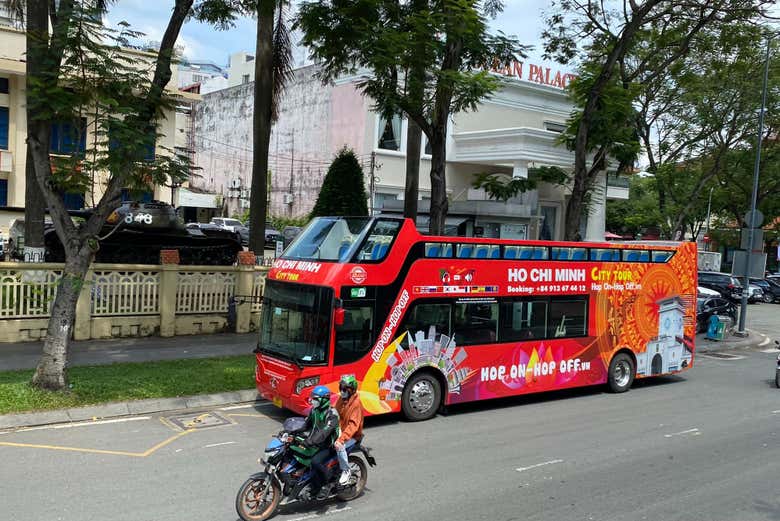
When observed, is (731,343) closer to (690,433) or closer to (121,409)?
(690,433)

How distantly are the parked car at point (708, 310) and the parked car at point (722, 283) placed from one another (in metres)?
9.97

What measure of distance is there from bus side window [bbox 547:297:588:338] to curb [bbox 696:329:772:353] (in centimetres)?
1010

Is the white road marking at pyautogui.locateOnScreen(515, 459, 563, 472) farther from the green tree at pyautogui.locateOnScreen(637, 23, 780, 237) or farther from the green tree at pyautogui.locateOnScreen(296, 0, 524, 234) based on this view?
the green tree at pyautogui.locateOnScreen(637, 23, 780, 237)

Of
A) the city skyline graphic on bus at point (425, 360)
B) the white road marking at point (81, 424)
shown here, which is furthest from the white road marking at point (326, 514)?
the white road marking at point (81, 424)

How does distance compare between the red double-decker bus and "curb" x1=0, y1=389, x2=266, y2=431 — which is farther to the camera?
the red double-decker bus

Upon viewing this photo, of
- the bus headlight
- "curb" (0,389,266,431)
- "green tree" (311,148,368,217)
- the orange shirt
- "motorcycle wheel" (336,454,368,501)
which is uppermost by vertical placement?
"green tree" (311,148,368,217)

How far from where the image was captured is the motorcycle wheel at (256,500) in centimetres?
642

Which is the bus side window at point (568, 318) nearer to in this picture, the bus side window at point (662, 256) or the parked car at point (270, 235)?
the bus side window at point (662, 256)

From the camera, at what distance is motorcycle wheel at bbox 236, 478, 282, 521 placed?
21.1 feet

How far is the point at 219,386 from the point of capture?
1205 cm

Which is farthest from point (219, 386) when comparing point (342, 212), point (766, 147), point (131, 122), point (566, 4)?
point (766, 147)

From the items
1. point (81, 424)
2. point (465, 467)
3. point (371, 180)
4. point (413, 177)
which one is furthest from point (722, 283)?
point (81, 424)

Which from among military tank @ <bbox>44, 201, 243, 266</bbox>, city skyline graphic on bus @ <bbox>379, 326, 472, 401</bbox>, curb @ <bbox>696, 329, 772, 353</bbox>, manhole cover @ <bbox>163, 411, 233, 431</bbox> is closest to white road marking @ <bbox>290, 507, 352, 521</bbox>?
city skyline graphic on bus @ <bbox>379, 326, 472, 401</bbox>

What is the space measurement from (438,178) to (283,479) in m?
9.89
